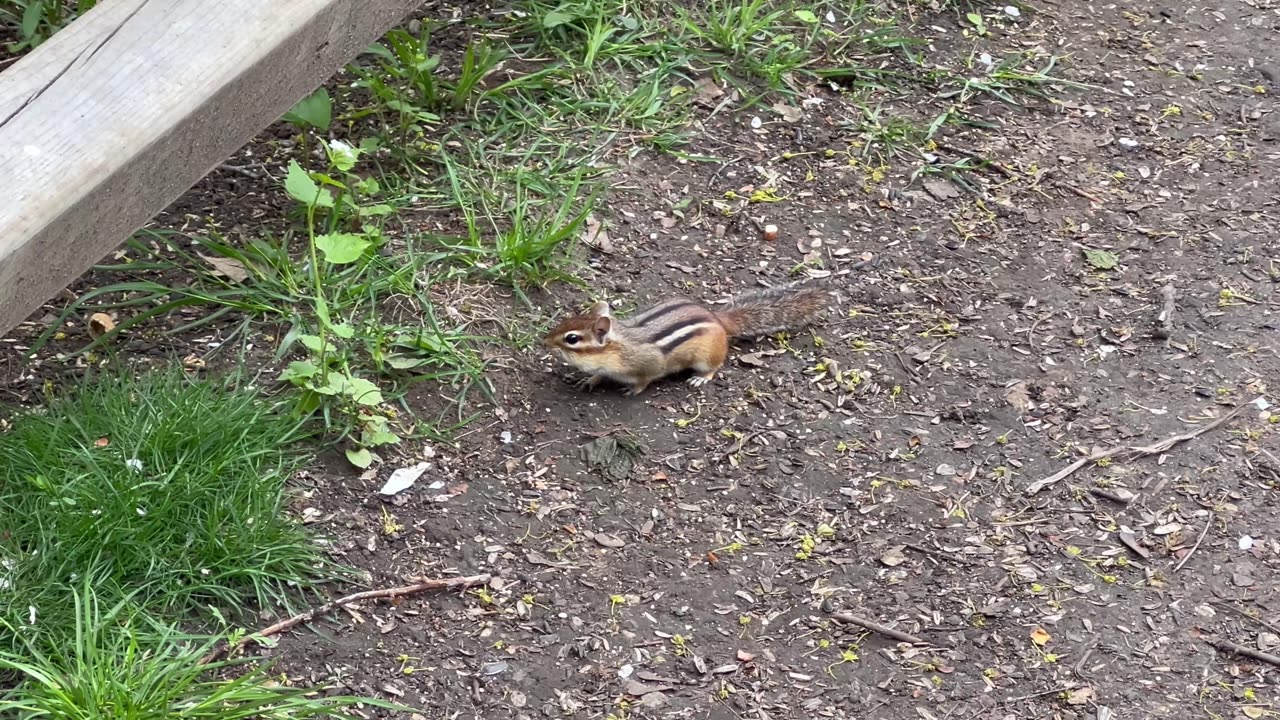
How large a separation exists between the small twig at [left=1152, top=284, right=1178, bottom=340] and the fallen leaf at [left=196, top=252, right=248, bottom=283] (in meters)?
2.77

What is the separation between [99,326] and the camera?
147 inches

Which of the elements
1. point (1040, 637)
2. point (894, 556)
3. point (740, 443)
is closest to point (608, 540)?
point (740, 443)

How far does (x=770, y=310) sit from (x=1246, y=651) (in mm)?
1587

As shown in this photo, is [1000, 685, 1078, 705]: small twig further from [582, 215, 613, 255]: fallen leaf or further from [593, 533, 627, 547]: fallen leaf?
[582, 215, 613, 255]: fallen leaf

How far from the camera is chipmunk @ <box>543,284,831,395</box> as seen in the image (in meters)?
3.69

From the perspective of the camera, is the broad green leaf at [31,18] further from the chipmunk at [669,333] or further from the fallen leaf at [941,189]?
the fallen leaf at [941,189]

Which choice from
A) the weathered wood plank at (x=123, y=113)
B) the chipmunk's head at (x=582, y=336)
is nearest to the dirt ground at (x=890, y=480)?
the chipmunk's head at (x=582, y=336)

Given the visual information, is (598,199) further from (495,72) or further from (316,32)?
(316,32)

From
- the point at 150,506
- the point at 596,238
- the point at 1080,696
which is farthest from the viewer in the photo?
the point at 596,238

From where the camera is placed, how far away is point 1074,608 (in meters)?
3.17

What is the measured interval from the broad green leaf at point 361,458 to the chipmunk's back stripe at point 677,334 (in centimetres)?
85

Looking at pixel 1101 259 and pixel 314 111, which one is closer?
pixel 314 111

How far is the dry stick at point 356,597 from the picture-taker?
9.75ft

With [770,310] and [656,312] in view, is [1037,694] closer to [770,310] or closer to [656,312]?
[770,310]
